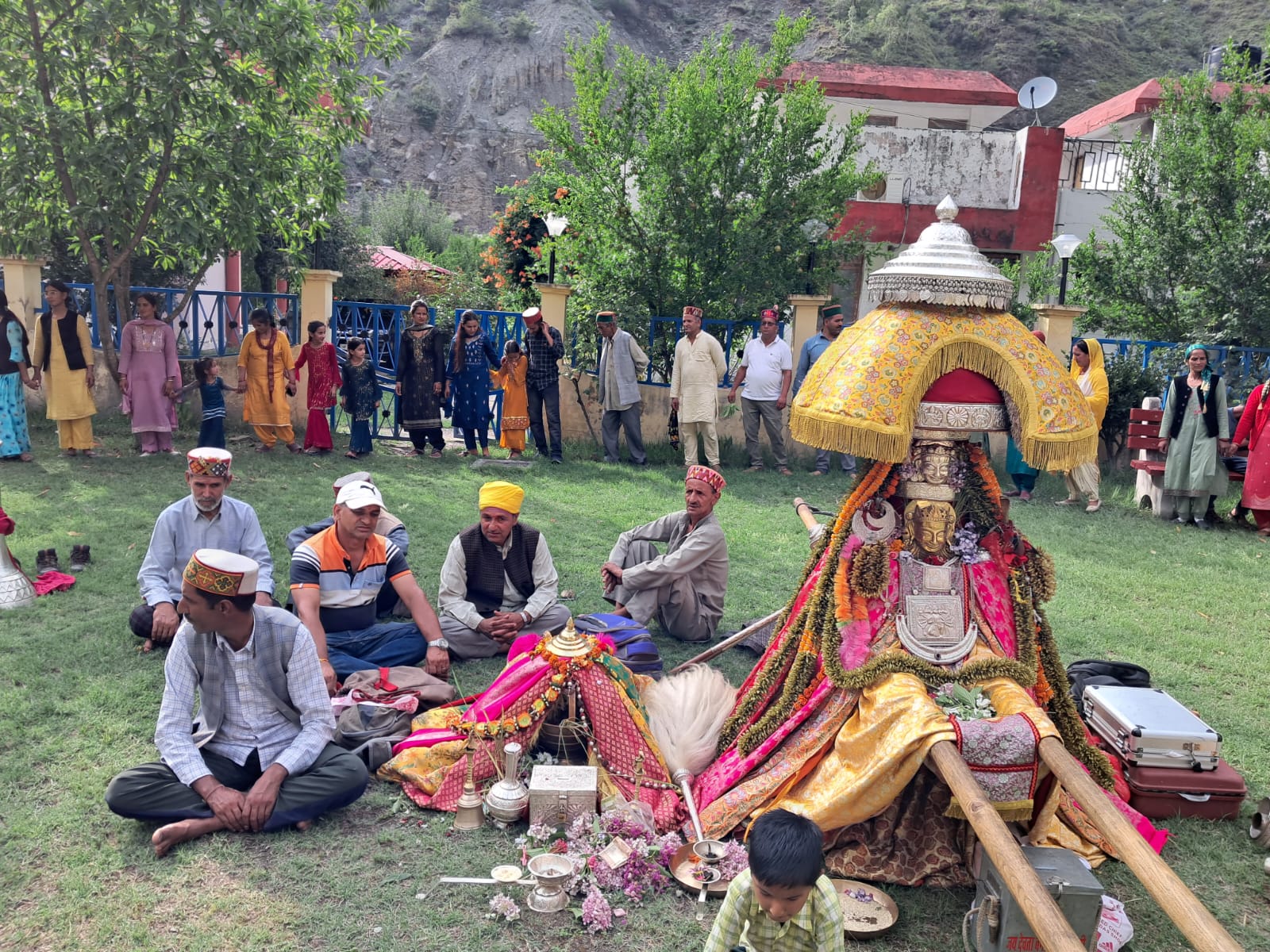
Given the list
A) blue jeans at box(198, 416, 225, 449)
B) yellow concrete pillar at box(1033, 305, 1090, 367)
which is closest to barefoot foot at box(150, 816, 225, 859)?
blue jeans at box(198, 416, 225, 449)

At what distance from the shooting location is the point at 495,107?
174 feet

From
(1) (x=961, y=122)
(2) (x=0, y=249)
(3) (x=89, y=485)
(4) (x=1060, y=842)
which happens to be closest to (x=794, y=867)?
(4) (x=1060, y=842)

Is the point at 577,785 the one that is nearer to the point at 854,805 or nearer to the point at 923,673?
the point at 854,805

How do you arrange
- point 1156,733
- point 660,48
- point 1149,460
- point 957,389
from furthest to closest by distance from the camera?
point 660,48 → point 1149,460 → point 1156,733 → point 957,389

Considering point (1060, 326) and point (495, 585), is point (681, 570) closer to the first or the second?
point (495, 585)

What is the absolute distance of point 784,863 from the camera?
2.61m

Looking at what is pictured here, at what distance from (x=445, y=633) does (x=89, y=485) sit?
547 cm

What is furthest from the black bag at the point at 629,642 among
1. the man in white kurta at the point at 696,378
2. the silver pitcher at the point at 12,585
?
the man in white kurta at the point at 696,378

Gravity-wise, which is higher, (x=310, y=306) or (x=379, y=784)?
(x=310, y=306)

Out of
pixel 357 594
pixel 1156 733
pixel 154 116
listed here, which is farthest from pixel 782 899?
pixel 154 116

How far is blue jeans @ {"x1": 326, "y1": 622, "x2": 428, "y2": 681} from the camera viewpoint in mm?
5395

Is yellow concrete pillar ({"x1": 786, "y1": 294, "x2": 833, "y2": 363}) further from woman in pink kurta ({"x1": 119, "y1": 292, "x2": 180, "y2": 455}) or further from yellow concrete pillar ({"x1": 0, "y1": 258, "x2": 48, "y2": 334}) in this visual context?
yellow concrete pillar ({"x1": 0, "y1": 258, "x2": 48, "y2": 334})

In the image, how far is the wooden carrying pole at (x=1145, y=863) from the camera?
8.07ft

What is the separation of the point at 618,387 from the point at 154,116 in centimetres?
579
